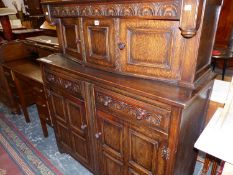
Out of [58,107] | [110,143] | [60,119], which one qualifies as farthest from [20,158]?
[110,143]

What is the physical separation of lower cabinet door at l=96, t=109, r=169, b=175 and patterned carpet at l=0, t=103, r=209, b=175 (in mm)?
543

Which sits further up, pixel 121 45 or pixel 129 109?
pixel 121 45

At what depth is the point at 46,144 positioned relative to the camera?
232 cm

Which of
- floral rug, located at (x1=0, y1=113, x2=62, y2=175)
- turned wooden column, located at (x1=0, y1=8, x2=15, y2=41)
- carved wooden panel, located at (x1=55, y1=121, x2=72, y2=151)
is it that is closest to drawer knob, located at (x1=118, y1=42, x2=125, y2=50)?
carved wooden panel, located at (x1=55, y1=121, x2=72, y2=151)

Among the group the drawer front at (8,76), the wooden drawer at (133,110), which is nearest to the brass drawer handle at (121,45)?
the wooden drawer at (133,110)

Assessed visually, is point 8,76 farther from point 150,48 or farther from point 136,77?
point 150,48

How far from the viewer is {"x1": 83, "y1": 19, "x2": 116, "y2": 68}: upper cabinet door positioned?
3.98 feet

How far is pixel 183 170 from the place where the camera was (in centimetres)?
126

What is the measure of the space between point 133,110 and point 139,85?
6.2 inches

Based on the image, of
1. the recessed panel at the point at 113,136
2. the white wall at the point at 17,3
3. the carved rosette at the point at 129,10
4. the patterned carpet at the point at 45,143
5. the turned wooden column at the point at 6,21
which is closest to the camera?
the carved rosette at the point at 129,10

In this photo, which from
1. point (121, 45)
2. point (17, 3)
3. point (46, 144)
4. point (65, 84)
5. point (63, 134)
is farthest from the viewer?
point (17, 3)

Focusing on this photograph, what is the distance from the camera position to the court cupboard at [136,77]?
954 millimetres

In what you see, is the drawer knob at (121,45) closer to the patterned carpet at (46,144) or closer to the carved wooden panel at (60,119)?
the carved wooden panel at (60,119)

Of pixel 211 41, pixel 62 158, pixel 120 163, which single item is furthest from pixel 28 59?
pixel 211 41
